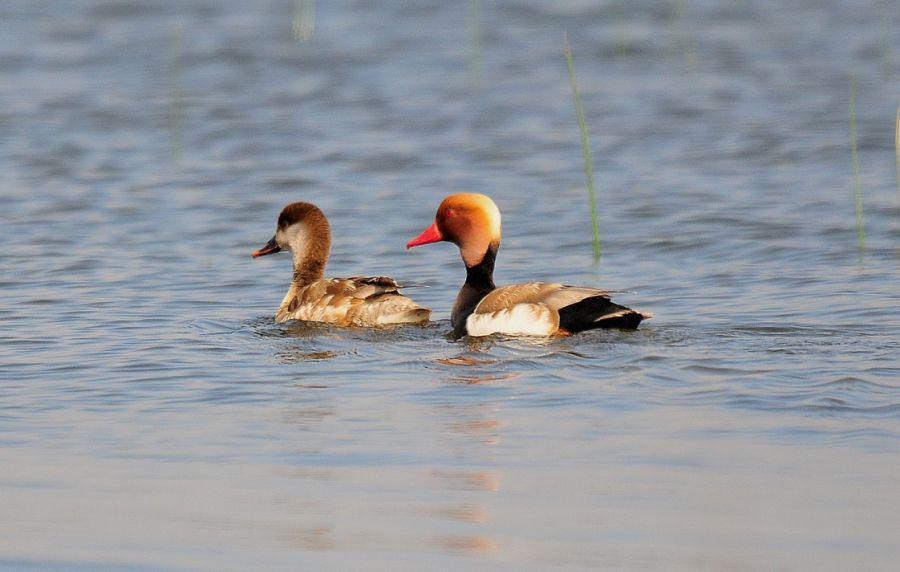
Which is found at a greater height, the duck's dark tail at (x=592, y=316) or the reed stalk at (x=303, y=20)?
the reed stalk at (x=303, y=20)

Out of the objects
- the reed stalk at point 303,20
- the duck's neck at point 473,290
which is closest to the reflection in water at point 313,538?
the duck's neck at point 473,290

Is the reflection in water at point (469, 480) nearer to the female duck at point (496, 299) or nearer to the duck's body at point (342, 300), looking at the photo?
the female duck at point (496, 299)

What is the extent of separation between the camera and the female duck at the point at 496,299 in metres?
9.47

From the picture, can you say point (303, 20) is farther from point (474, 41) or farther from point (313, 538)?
point (313, 538)

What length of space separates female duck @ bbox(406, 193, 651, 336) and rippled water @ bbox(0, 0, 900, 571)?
199 millimetres

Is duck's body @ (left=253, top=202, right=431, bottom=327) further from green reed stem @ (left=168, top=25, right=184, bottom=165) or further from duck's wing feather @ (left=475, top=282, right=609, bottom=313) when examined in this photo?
green reed stem @ (left=168, top=25, right=184, bottom=165)

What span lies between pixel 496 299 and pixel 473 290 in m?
0.52

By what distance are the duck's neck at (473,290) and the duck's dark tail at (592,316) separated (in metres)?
0.78

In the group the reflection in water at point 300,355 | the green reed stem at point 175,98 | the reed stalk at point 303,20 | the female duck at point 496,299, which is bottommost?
the reflection in water at point 300,355

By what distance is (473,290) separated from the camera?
34.1 ft

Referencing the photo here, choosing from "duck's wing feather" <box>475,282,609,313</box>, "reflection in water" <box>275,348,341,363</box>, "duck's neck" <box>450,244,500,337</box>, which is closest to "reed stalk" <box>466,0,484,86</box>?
"duck's neck" <box>450,244,500,337</box>

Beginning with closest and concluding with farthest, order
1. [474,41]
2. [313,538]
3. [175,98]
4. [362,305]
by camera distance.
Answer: [313,538] < [362,305] < [175,98] < [474,41]

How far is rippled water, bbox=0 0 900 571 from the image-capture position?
5.59 m

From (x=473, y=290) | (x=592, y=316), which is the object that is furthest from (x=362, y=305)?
(x=592, y=316)
